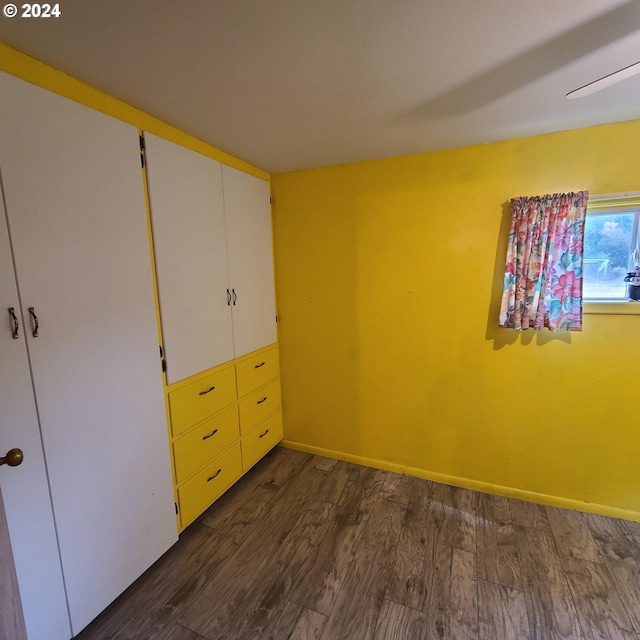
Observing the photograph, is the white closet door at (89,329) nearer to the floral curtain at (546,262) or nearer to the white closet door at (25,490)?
the white closet door at (25,490)

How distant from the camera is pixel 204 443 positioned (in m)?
1.99

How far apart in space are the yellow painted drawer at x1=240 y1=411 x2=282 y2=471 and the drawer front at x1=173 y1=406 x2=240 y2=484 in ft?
0.57

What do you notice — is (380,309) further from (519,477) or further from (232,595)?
(232,595)

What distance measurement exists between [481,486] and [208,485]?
1.82 meters

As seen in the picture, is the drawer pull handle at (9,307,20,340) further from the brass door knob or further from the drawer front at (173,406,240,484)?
the drawer front at (173,406,240,484)

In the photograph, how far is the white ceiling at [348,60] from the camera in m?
0.99

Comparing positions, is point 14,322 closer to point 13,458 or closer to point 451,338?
point 13,458

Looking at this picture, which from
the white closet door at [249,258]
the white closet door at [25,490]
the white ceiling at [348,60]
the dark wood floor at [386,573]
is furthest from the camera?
the white closet door at [249,258]

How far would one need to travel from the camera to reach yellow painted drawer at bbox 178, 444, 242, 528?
1866 mm

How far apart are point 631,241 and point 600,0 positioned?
1416 mm

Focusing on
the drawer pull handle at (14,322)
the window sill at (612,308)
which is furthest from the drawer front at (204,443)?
the window sill at (612,308)


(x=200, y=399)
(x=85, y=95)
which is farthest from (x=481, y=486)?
(x=85, y=95)

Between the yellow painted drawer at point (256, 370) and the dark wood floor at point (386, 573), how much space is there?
742 mm

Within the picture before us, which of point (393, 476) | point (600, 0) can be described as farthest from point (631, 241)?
point (393, 476)
